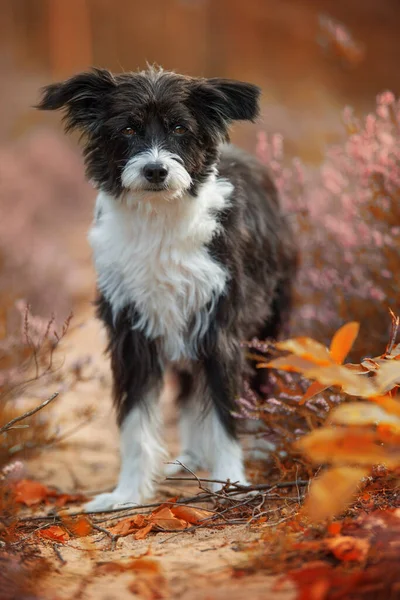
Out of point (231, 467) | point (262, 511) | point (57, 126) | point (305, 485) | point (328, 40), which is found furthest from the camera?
point (57, 126)

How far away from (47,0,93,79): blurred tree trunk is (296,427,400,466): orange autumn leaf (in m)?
12.2

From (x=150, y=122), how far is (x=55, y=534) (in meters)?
1.88

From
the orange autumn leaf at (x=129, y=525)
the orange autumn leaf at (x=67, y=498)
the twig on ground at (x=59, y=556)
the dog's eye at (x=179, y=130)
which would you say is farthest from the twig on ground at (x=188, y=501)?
the dog's eye at (x=179, y=130)

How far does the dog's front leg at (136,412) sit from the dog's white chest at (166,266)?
12cm

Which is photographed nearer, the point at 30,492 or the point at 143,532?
the point at 143,532

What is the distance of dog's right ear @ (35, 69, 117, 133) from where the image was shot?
3959 millimetres

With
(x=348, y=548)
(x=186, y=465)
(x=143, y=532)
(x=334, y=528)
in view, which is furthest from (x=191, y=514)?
(x=186, y=465)

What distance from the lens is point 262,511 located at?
3.39 metres

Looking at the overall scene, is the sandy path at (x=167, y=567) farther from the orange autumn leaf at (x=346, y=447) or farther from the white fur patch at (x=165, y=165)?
the white fur patch at (x=165, y=165)

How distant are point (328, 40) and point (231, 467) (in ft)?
11.7

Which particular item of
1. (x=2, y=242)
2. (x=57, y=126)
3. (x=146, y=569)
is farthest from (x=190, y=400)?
(x=57, y=126)

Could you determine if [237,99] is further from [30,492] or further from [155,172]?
[30,492]

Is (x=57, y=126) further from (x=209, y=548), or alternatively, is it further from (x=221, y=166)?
(x=209, y=548)

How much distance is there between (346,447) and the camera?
80.7 inches
